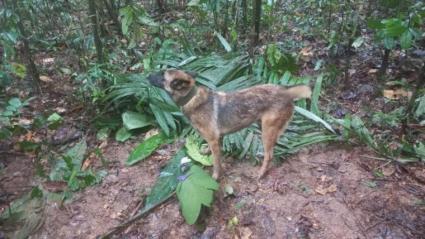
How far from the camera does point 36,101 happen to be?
234 inches

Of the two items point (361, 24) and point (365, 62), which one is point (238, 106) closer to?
point (365, 62)

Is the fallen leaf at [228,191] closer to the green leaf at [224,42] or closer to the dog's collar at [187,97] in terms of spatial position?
the dog's collar at [187,97]

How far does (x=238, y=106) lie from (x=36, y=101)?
3436mm

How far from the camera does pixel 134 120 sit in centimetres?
512

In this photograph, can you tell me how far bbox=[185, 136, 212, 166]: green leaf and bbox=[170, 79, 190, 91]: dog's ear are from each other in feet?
3.27

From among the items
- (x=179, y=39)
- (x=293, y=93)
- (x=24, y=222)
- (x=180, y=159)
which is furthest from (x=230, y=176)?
(x=179, y=39)

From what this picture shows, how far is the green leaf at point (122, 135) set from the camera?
5074 mm

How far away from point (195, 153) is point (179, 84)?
3.48 feet

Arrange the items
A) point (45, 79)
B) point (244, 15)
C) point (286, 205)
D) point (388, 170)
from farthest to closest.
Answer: point (244, 15) < point (45, 79) < point (388, 170) < point (286, 205)

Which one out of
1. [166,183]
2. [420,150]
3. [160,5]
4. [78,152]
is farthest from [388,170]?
[160,5]

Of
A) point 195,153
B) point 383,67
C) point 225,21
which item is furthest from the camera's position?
point 225,21

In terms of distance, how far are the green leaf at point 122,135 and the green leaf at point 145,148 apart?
343 mm

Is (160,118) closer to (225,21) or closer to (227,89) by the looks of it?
(227,89)

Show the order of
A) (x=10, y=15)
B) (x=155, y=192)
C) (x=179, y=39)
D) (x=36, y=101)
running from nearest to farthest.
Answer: (x=155, y=192) < (x=10, y=15) < (x=36, y=101) < (x=179, y=39)
